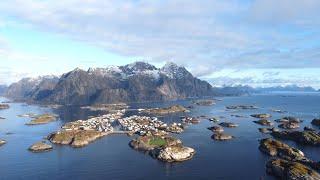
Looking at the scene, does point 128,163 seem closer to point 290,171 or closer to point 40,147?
point 40,147

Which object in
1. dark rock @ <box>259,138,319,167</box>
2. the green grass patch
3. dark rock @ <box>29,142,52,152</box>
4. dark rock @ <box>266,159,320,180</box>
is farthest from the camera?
the green grass patch

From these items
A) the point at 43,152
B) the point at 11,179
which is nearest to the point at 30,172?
the point at 11,179

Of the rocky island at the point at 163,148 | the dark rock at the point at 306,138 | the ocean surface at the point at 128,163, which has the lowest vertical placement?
the ocean surface at the point at 128,163

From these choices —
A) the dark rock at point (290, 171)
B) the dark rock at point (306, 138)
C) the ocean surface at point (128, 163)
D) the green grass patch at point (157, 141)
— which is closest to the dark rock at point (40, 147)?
the ocean surface at point (128, 163)

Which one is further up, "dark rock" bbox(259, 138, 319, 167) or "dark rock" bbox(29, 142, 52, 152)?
"dark rock" bbox(259, 138, 319, 167)

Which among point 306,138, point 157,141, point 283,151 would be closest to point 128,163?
point 157,141

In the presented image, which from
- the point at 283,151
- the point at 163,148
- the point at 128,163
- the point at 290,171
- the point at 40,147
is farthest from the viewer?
the point at 40,147

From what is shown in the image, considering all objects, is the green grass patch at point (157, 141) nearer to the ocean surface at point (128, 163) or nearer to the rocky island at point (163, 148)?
the rocky island at point (163, 148)

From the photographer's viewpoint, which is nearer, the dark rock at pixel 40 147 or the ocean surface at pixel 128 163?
the ocean surface at pixel 128 163

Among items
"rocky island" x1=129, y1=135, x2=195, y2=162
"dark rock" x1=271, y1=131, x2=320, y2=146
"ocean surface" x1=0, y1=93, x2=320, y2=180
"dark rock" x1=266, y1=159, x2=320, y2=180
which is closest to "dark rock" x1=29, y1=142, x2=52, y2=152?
"ocean surface" x1=0, y1=93, x2=320, y2=180

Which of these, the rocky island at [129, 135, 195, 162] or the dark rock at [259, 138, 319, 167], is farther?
the rocky island at [129, 135, 195, 162]

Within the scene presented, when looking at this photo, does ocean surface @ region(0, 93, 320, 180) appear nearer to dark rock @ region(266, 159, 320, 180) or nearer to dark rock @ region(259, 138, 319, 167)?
dark rock @ region(266, 159, 320, 180)
